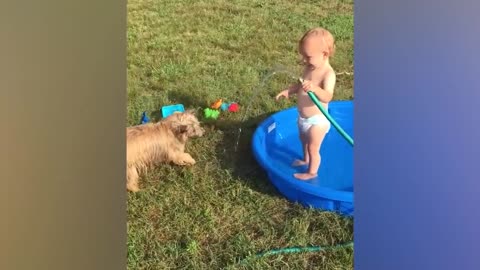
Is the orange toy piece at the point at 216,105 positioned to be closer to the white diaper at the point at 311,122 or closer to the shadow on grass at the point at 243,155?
the shadow on grass at the point at 243,155

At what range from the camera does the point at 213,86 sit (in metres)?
2.32

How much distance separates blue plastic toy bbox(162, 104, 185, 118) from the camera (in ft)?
7.48

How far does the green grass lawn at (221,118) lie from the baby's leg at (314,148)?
118 mm

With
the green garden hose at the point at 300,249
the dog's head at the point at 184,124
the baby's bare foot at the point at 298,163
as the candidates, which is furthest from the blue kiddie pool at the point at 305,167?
the dog's head at the point at 184,124

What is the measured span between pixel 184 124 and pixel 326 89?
0.52 meters

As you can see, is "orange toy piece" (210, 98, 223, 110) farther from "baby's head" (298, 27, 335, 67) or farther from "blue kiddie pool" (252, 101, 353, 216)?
"baby's head" (298, 27, 335, 67)

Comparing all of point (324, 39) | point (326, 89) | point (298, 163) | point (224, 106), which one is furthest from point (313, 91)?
point (224, 106)

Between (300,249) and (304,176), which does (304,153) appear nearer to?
(304,176)

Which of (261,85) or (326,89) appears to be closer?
(326,89)

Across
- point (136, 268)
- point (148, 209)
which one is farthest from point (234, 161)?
point (136, 268)

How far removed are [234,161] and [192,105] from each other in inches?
10.3

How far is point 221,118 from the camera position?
236cm
